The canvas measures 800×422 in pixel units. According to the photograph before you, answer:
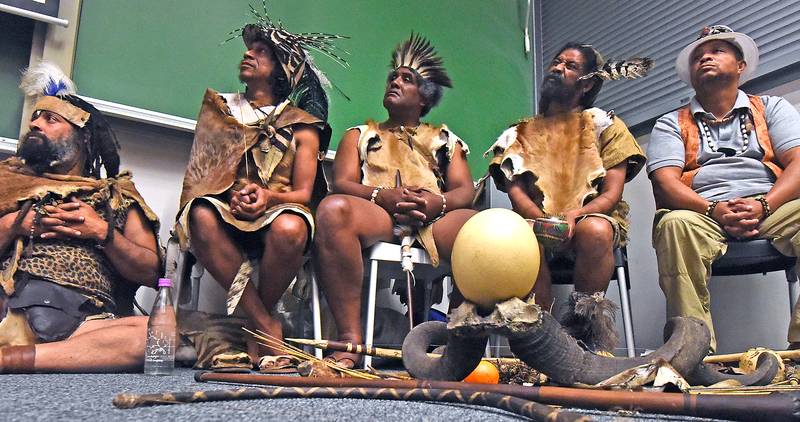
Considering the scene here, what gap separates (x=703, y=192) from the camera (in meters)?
2.50

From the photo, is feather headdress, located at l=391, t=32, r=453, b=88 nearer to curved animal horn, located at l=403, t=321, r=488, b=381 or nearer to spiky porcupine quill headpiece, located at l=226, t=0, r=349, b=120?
spiky porcupine quill headpiece, located at l=226, t=0, r=349, b=120

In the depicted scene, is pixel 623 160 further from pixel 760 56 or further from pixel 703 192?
pixel 760 56

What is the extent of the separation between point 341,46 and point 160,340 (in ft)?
7.14

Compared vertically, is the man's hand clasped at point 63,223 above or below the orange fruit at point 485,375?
above

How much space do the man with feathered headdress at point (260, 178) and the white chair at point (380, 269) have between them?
153 millimetres

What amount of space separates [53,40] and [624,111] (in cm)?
318

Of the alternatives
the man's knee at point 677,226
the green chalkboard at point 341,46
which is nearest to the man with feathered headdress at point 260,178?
the green chalkboard at point 341,46

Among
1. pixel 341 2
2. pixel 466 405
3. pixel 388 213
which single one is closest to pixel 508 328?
pixel 466 405

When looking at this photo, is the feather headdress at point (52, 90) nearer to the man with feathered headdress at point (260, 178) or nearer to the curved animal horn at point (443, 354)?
the man with feathered headdress at point (260, 178)

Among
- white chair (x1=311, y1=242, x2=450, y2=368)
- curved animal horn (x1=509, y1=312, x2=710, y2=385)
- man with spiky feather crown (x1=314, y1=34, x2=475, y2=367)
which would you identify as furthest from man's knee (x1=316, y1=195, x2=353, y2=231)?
curved animal horn (x1=509, y1=312, x2=710, y2=385)

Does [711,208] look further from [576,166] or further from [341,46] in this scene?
[341,46]

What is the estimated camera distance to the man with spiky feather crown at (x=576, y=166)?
7.18 ft

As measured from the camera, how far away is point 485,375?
144 cm

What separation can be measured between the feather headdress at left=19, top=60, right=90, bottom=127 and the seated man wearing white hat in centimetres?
249
